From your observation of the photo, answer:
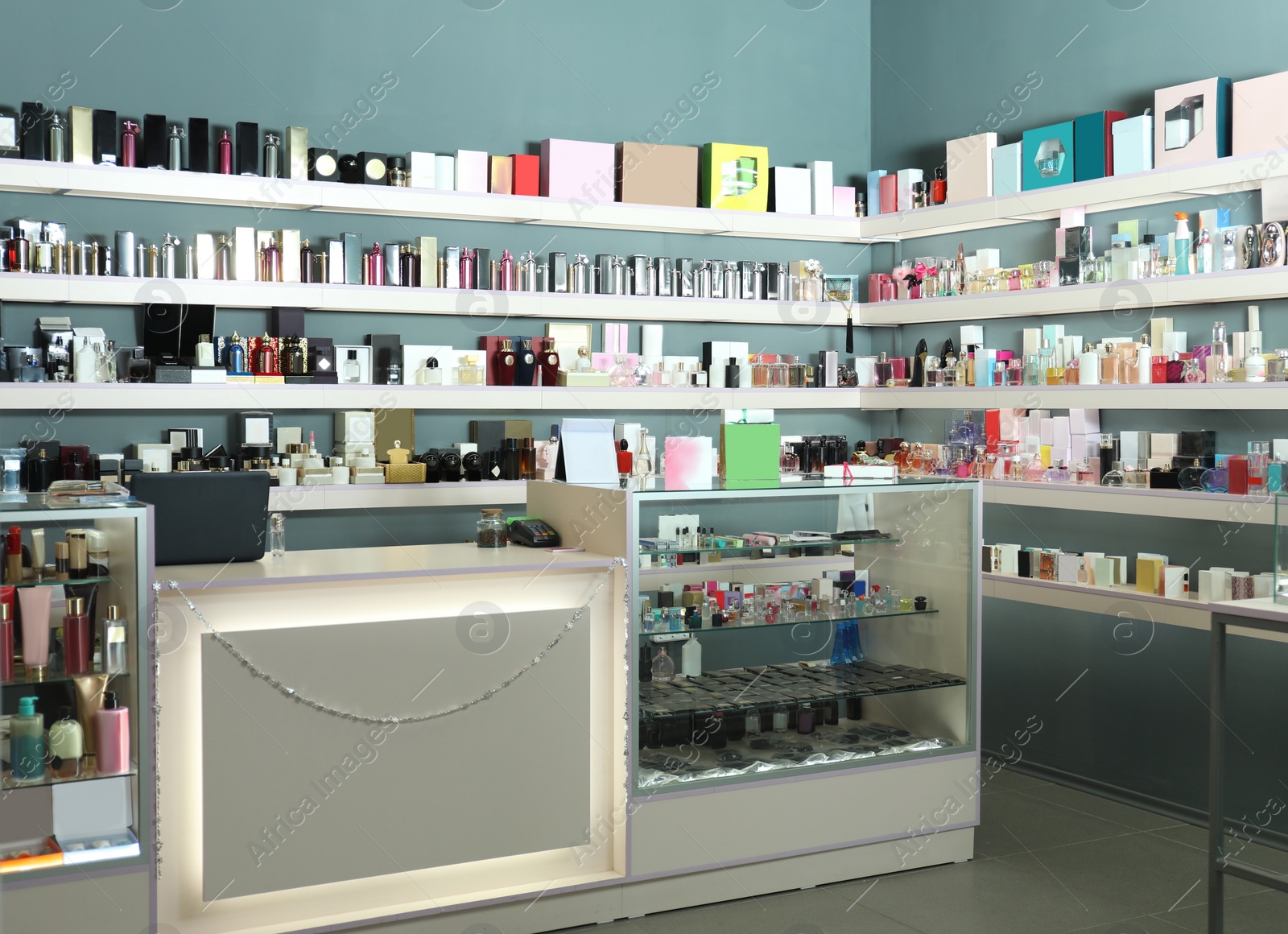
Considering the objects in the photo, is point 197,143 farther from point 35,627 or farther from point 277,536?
point 35,627

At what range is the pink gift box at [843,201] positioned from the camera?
6.58 meters

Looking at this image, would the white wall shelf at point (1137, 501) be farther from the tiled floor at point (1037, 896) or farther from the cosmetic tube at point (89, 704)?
the cosmetic tube at point (89, 704)

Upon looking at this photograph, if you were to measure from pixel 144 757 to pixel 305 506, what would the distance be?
2.04 meters

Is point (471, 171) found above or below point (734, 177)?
below

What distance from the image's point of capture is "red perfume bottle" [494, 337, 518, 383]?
566cm

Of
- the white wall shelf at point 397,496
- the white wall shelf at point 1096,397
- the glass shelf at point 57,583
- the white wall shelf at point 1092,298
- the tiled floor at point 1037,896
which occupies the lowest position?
the tiled floor at point 1037,896

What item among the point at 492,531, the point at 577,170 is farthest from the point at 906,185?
the point at 492,531

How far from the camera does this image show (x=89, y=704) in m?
3.19

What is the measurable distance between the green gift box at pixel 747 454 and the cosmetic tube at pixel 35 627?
2199 mm

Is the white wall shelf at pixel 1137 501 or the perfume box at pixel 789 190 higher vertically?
the perfume box at pixel 789 190

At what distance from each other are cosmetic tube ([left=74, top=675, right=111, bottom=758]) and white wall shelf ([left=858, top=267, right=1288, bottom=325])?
4.30 m

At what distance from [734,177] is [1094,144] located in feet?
5.98

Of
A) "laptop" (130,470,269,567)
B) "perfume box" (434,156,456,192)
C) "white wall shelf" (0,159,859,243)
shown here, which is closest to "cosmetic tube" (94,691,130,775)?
"laptop" (130,470,269,567)

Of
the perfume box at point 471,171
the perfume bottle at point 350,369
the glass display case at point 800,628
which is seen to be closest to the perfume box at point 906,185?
the perfume box at point 471,171
